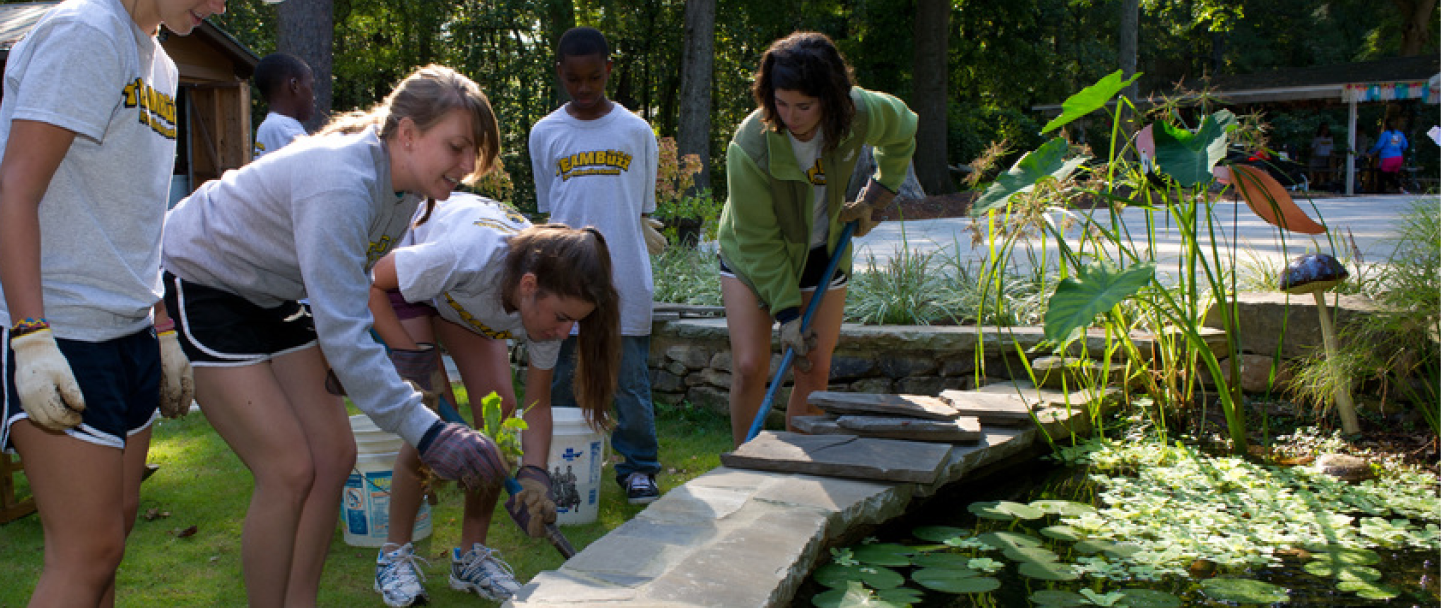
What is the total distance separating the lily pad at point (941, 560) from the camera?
257 cm

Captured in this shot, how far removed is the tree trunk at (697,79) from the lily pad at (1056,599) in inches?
373

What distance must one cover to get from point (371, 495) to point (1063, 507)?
6.66 ft

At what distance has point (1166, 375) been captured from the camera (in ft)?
11.6

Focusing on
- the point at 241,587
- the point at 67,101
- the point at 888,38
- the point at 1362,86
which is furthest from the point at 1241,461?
the point at 1362,86

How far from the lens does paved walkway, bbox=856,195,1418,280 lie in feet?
18.8

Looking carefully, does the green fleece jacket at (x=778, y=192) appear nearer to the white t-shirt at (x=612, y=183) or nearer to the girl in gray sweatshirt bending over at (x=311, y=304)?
the white t-shirt at (x=612, y=183)

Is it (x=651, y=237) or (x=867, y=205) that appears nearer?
(x=867, y=205)

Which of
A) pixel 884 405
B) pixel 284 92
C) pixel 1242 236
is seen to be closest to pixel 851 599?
pixel 884 405

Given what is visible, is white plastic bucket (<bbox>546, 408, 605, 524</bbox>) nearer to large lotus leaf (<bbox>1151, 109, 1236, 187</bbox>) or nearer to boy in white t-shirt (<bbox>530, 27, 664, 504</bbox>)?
boy in white t-shirt (<bbox>530, 27, 664, 504</bbox>)

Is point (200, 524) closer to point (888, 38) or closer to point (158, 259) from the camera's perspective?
point (158, 259)

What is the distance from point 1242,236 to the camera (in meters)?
6.32

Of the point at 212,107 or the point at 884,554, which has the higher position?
the point at 212,107

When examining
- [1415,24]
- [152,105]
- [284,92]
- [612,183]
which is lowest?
[612,183]

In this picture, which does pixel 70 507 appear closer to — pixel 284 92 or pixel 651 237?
pixel 651 237
